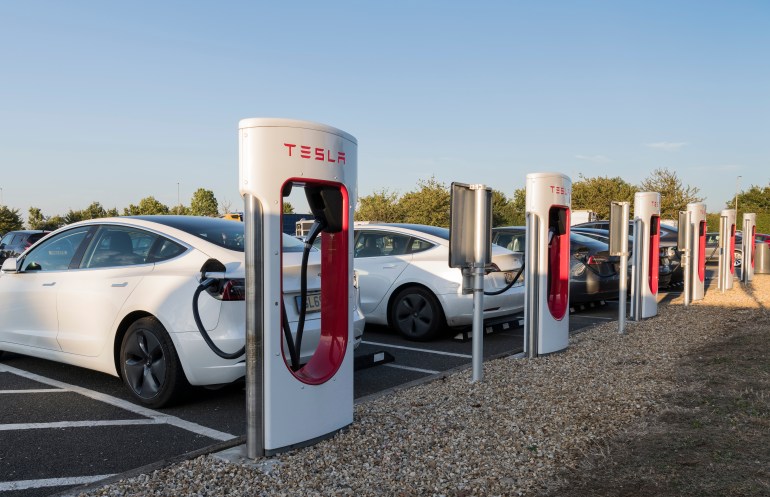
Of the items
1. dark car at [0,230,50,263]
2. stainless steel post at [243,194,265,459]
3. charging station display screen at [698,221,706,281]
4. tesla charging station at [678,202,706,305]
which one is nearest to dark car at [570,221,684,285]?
charging station display screen at [698,221,706,281]

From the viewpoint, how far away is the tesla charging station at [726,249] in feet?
47.6

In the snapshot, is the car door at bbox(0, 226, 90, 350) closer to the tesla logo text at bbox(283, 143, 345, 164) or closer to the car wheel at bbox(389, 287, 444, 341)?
the tesla logo text at bbox(283, 143, 345, 164)

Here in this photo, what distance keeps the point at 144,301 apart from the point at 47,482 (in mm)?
1645

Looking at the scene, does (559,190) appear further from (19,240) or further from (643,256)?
(19,240)

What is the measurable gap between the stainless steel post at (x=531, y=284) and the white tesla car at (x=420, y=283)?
34.1 inches

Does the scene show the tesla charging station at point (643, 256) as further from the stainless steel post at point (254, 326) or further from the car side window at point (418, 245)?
the stainless steel post at point (254, 326)

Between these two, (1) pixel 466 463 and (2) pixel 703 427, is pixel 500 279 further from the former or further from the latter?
(1) pixel 466 463

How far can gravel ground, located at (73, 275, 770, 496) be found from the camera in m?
3.48

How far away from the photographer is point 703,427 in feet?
14.7

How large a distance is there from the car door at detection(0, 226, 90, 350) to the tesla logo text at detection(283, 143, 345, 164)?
120 inches

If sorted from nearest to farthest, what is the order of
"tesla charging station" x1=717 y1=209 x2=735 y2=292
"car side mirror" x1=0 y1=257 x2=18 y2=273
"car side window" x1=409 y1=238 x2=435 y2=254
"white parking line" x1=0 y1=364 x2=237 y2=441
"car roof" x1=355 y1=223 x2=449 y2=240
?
"white parking line" x1=0 y1=364 x2=237 y2=441, "car side mirror" x1=0 y1=257 x2=18 y2=273, "car side window" x1=409 y1=238 x2=435 y2=254, "car roof" x1=355 y1=223 x2=449 y2=240, "tesla charging station" x1=717 y1=209 x2=735 y2=292

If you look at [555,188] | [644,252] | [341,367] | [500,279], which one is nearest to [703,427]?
[341,367]

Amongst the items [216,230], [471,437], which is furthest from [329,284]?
[216,230]

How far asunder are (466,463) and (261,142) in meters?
2.21
